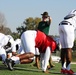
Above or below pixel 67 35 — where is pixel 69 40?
below

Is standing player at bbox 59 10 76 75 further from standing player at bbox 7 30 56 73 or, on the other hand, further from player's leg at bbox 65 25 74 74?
standing player at bbox 7 30 56 73

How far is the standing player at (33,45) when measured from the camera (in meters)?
7.50

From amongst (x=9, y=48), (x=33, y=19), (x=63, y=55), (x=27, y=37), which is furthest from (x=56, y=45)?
(x=33, y=19)

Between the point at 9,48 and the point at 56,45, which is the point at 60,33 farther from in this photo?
the point at 9,48

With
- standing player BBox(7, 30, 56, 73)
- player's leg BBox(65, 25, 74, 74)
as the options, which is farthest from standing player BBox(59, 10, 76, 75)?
standing player BBox(7, 30, 56, 73)

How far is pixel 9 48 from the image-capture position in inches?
350

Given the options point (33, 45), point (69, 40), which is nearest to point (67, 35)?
point (69, 40)

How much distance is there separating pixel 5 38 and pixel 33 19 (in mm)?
73281

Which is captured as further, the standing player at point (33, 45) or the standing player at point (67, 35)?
the standing player at point (67, 35)

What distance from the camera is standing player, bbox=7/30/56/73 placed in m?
7.50

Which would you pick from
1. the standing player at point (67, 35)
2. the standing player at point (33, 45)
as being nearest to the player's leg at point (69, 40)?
the standing player at point (67, 35)

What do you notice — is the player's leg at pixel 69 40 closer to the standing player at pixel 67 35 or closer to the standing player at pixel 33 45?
the standing player at pixel 67 35

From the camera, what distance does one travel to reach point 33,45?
296 inches

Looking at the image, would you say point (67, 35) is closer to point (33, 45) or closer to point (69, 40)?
point (69, 40)
